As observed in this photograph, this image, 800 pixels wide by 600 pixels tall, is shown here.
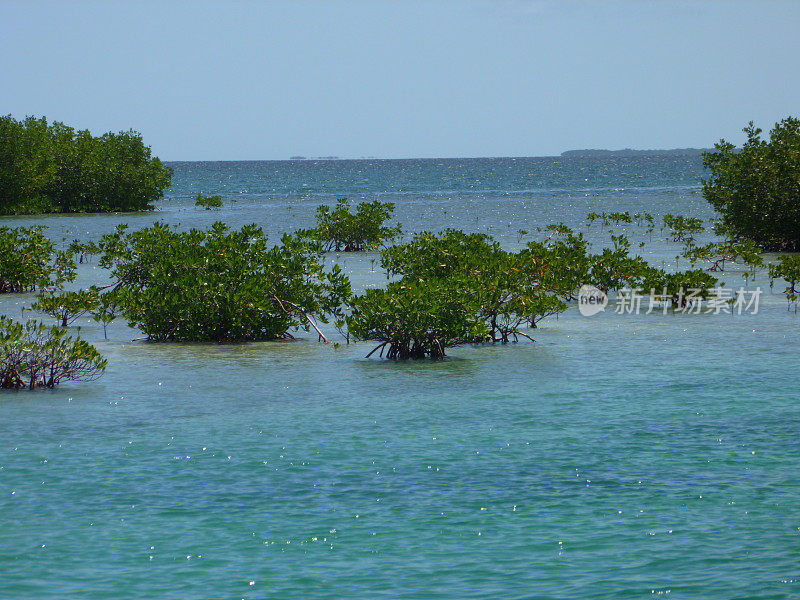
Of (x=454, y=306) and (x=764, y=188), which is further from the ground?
(x=764, y=188)

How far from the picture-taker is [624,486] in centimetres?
1048

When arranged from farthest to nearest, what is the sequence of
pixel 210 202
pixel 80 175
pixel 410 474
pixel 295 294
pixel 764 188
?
pixel 210 202 < pixel 80 175 < pixel 764 188 < pixel 295 294 < pixel 410 474

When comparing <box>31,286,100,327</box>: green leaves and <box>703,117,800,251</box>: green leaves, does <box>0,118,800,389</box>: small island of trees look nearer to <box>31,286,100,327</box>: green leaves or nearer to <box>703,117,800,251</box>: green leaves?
<box>31,286,100,327</box>: green leaves

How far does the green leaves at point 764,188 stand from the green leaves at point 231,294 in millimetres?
20655

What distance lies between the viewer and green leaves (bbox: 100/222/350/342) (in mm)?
19469

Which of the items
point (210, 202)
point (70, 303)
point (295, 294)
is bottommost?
point (70, 303)

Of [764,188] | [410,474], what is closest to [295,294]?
[410,474]

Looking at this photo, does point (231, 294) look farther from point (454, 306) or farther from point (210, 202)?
point (210, 202)

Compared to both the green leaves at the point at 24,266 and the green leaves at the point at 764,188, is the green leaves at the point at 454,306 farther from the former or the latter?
the green leaves at the point at 764,188

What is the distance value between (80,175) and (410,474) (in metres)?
61.7

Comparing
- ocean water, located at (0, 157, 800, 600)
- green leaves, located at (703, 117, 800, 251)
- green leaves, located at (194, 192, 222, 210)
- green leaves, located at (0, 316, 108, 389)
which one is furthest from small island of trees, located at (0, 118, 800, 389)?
green leaves, located at (194, 192, 222, 210)

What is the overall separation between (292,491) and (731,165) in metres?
30.3

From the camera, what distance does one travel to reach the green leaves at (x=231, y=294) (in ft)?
63.9

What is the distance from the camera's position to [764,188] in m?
35.9
